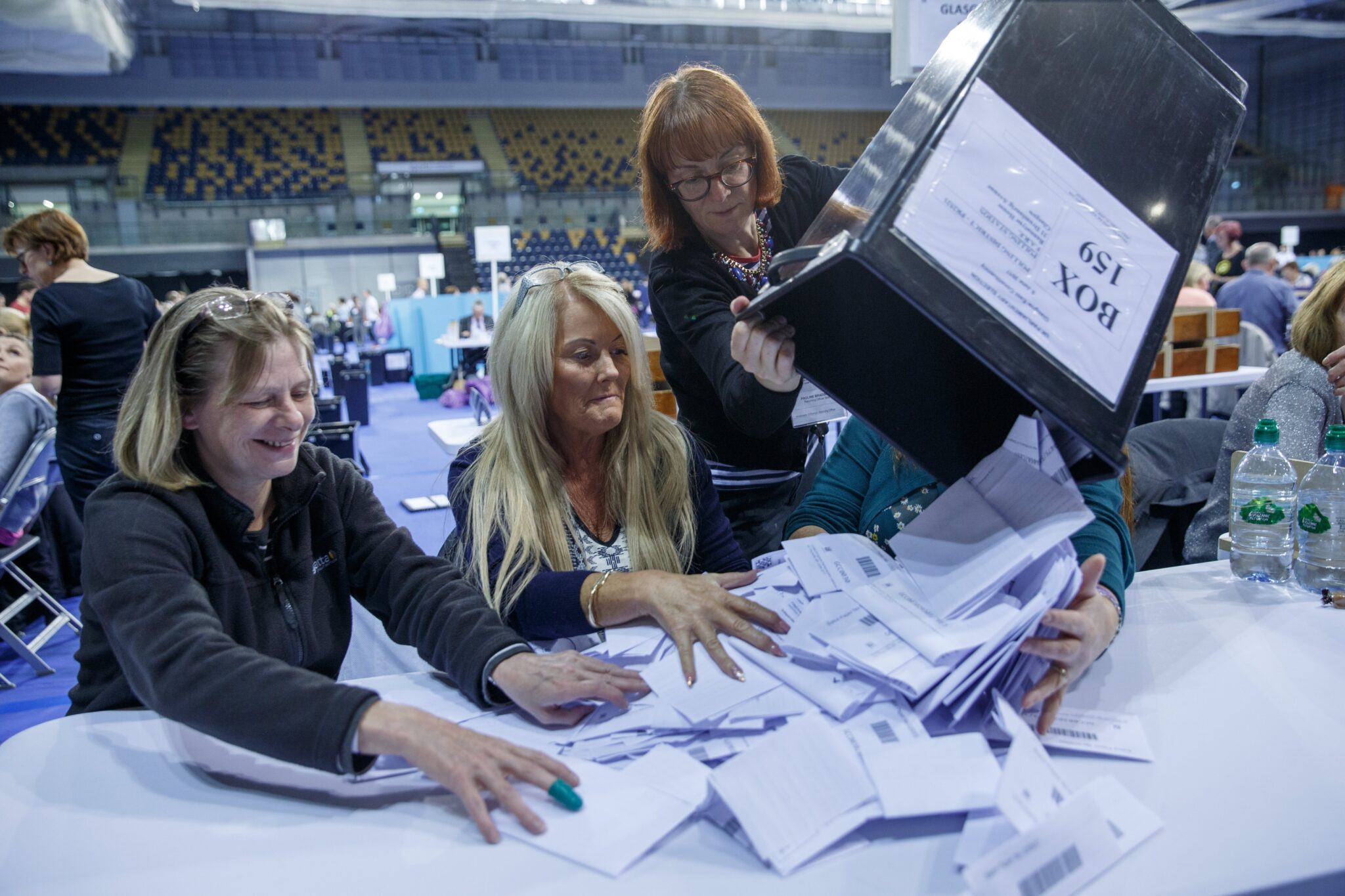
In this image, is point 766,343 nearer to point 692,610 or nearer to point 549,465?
point 692,610

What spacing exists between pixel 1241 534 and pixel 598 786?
1.12 m

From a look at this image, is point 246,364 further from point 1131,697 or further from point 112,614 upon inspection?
point 1131,697

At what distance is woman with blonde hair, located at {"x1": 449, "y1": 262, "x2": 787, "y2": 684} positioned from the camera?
4.41 feet

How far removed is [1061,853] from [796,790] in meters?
0.21

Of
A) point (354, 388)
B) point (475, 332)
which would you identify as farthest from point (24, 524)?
point (475, 332)

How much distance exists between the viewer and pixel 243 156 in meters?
17.4

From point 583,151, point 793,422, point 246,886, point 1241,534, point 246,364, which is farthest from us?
point 583,151

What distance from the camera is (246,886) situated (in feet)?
2.43

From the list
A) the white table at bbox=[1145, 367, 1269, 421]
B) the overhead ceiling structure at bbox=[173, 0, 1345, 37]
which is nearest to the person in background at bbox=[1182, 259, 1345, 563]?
the white table at bbox=[1145, 367, 1269, 421]

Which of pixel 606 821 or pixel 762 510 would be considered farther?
pixel 762 510

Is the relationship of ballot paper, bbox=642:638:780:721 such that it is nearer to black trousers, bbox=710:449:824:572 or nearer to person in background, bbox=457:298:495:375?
black trousers, bbox=710:449:824:572

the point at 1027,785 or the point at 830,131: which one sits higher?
the point at 830,131

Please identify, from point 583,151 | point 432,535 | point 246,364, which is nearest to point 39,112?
point 583,151

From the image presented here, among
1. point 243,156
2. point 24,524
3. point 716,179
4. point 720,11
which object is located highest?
point 720,11
